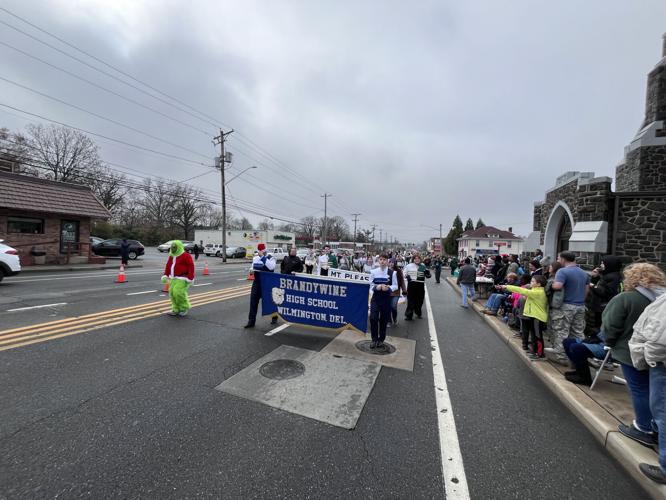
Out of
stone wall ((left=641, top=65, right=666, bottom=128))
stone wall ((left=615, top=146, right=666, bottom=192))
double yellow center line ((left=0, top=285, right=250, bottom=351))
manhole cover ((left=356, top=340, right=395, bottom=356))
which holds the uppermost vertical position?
stone wall ((left=641, top=65, right=666, bottom=128))

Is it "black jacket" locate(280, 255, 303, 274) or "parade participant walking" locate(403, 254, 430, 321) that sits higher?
"black jacket" locate(280, 255, 303, 274)

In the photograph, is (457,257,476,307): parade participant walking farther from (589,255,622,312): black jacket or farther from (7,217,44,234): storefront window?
(7,217,44,234): storefront window

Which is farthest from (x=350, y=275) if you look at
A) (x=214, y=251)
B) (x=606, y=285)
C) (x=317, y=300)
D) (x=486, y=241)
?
(x=486, y=241)

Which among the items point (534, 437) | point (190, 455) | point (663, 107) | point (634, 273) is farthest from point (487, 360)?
point (663, 107)

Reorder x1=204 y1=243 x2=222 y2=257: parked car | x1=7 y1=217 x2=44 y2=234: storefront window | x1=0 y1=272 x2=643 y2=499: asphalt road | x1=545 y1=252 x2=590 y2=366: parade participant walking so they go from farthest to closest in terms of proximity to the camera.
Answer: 1. x1=204 y1=243 x2=222 y2=257: parked car
2. x1=7 y1=217 x2=44 y2=234: storefront window
3. x1=545 y1=252 x2=590 y2=366: parade participant walking
4. x1=0 y1=272 x2=643 y2=499: asphalt road

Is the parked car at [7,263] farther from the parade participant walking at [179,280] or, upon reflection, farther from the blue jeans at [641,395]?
the blue jeans at [641,395]

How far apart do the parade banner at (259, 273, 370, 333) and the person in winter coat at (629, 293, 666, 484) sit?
3.71 metres

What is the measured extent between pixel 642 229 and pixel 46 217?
90.8 ft

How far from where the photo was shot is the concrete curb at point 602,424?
242 centimetres

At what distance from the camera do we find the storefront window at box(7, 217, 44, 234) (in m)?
16.1

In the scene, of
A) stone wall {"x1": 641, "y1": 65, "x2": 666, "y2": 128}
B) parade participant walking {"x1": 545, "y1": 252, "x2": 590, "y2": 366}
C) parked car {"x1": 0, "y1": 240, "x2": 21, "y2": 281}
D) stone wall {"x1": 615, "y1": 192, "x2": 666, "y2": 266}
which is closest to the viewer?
parade participant walking {"x1": 545, "y1": 252, "x2": 590, "y2": 366}

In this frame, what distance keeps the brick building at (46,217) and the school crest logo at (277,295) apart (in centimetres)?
1838

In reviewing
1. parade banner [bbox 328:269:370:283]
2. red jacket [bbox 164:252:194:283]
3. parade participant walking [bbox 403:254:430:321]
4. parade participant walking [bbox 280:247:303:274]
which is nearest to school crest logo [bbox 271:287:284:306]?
parade participant walking [bbox 280:247:303:274]

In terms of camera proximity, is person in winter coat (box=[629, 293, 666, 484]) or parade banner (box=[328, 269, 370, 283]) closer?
person in winter coat (box=[629, 293, 666, 484])
